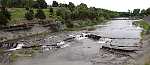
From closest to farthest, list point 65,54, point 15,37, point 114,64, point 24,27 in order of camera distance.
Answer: point 114,64
point 65,54
point 15,37
point 24,27

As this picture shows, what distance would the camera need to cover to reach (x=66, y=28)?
10388 cm

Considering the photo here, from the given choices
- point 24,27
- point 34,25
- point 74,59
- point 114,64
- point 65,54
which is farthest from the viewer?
point 34,25

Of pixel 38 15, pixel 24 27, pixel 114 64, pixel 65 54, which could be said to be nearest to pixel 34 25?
pixel 24 27

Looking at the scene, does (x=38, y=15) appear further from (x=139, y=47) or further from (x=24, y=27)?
(x=139, y=47)

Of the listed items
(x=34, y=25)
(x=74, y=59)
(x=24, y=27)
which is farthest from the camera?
(x=34, y=25)

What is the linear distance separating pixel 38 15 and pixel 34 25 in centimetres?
1273

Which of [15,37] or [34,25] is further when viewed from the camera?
[34,25]

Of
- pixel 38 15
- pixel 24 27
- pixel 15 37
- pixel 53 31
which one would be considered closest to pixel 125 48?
pixel 15 37

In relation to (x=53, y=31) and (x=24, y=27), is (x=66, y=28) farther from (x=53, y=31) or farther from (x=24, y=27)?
(x=24, y=27)

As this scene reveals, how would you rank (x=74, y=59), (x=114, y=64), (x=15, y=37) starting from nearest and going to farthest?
(x=114, y=64) → (x=74, y=59) → (x=15, y=37)

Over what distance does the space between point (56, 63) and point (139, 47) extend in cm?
1713

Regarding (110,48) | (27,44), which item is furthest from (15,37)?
(110,48)

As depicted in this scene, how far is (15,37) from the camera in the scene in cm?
6950

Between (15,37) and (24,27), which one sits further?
(24,27)
